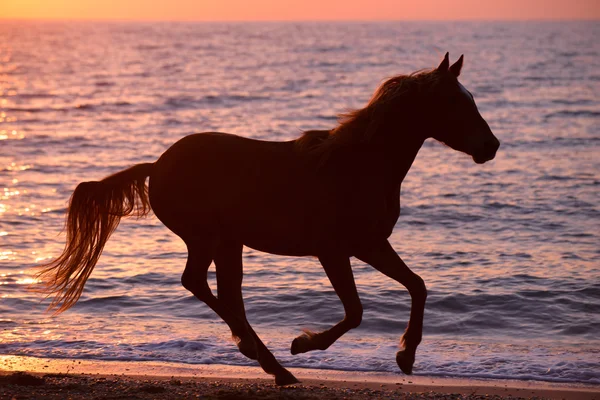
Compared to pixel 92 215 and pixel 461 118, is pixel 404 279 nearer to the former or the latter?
pixel 461 118

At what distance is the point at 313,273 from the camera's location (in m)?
12.4

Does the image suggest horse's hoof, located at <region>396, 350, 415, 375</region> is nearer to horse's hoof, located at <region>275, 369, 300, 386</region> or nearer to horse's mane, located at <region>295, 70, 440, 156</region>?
horse's hoof, located at <region>275, 369, 300, 386</region>

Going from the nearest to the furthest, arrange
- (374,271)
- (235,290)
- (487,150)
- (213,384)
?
1. (487,150)
2. (235,290)
3. (213,384)
4. (374,271)

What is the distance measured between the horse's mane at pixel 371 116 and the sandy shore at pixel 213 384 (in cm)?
182

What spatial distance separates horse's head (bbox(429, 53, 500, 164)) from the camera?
665cm

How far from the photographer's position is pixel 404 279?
6.72m

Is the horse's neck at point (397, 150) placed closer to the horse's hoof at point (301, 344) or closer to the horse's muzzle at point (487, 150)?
the horse's muzzle at point (487, 150)

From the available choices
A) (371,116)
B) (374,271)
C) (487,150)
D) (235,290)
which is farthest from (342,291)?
(374,271)

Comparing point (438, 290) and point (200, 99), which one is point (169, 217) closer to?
point (438, 290)

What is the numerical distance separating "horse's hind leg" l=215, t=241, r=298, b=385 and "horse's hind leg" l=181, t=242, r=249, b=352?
0.05m

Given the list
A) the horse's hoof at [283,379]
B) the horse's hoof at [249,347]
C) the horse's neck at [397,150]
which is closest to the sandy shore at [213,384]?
the horse's hoof at [283,379]

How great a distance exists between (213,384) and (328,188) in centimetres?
191

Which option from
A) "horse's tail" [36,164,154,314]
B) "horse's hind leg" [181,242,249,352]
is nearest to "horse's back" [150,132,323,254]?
"horse's hind leg" [181,242,249,352]

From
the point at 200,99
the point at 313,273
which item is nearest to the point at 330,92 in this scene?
the point at 200,99
